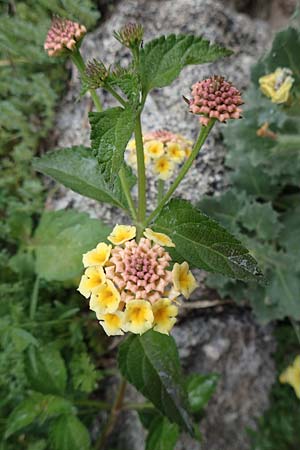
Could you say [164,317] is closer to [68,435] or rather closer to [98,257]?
[98,257]

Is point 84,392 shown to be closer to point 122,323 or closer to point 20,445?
point 20,445

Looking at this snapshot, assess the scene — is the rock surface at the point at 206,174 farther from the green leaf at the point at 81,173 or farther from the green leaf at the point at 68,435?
the green leaf at the point at 81,173

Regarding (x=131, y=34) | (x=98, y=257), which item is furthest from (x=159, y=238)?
(x=131, y=34)

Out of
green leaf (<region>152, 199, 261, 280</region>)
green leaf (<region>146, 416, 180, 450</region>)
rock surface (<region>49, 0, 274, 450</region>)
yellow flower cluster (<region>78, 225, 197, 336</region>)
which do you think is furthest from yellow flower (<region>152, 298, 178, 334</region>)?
rock surface (<region>49, 0, 274, 450</region>)

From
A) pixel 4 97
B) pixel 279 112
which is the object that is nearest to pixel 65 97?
pixel 4 97

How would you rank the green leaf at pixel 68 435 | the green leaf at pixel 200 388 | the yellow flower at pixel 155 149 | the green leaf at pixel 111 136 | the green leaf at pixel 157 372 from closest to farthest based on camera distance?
the green leaf at pixel 111 136 → the green leaf at pixel 157 372 → the yellow flower at pixel 155 149 → the green leaf at pixel 68 435 → the green leaf at pixel 200 388

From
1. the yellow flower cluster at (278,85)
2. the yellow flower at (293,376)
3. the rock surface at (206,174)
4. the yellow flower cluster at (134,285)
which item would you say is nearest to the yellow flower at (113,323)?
the yellow flower cluster at (134,285)

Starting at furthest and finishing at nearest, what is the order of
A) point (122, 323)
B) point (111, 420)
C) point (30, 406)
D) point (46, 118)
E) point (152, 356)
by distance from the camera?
point (46, 118) < point (111, 420) < point (30, 406) < point (152, 356) < point (122, 323)
